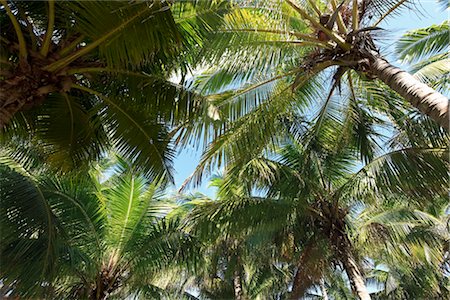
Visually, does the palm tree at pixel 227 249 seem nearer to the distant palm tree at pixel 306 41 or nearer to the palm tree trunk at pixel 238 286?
the palm tree trunk at pixel 238 286

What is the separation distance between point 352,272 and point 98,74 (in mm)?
6348

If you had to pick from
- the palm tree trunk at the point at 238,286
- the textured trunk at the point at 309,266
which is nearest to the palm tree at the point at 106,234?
the textured trunk at the point at 309,266

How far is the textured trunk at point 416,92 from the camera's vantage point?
4.33m

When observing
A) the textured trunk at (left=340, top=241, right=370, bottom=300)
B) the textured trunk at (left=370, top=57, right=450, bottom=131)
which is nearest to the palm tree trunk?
the textured trunk at (left=340, top=241, right=370, bottom=300)

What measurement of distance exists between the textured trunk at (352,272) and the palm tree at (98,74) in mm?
4814

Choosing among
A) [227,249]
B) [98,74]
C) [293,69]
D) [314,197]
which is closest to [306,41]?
[293,69]

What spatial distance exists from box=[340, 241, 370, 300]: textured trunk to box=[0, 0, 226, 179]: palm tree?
481cm

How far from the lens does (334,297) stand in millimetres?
24938

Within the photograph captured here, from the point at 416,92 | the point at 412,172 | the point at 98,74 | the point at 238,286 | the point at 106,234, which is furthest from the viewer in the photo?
the point at 238,286

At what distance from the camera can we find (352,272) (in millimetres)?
8789

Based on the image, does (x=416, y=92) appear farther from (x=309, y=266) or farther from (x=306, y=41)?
Answer: (x=309, y=266)

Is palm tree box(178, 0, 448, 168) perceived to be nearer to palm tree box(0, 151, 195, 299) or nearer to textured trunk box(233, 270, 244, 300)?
palm tree box(0, 151, 195, 299)

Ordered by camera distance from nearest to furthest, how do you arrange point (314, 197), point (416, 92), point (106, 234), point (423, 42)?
1. point (416, 92)
2. point (423, 42)
3. point (314, 197)
4. point (106, 234)

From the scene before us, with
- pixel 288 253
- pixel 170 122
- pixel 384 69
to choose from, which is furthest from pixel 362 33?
pixel 288 253
